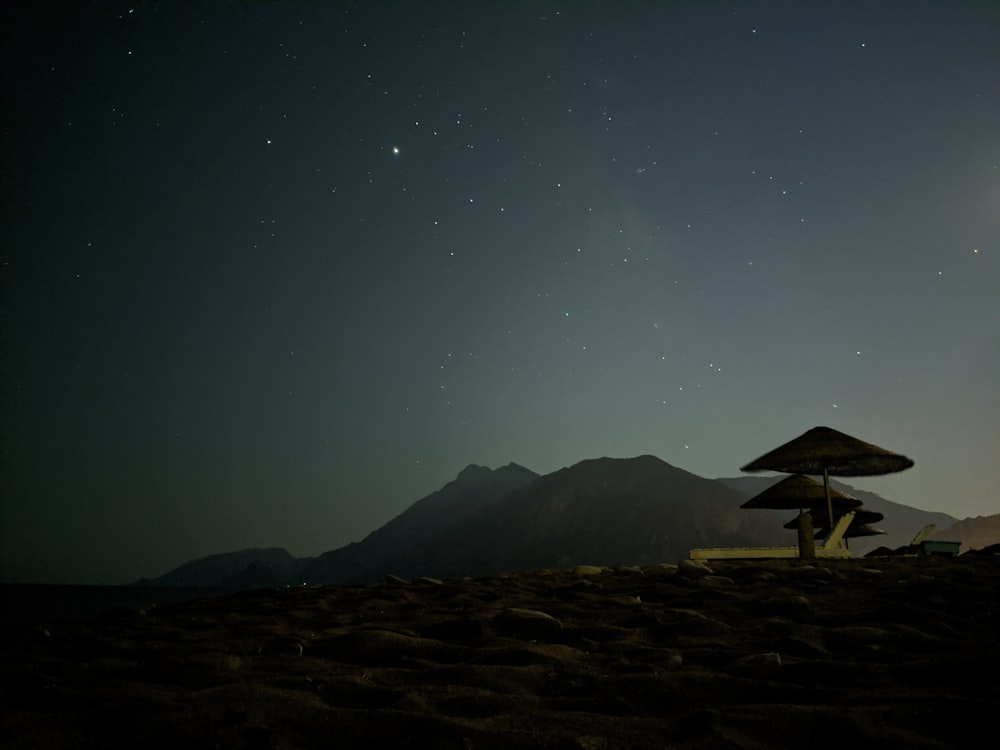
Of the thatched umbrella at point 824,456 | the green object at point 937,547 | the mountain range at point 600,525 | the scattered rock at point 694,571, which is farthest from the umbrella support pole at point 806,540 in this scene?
the mountain range at point 600,525

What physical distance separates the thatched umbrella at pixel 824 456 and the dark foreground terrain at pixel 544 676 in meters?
6.77

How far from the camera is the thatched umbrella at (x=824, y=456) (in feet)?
37.5

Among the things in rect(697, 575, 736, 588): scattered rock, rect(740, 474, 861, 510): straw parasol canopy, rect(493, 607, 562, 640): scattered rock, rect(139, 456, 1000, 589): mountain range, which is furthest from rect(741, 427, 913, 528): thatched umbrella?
rect(139, 456, 1000, 589): mountain range

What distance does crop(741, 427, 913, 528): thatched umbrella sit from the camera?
37.5ft

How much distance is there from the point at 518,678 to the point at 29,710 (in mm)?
2061

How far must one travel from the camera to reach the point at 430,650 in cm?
329

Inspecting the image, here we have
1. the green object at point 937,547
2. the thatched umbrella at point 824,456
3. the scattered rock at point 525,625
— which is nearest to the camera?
the scattered rock at point 525,625

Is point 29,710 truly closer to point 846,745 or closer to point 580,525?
point 846,745

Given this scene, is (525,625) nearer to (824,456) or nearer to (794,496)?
(824,456)

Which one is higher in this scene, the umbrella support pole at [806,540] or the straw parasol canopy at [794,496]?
the straw parasol canopy at [794,496]

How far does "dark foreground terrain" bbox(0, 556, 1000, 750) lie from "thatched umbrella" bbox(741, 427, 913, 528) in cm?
677

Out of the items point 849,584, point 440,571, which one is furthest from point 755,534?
point 849,584

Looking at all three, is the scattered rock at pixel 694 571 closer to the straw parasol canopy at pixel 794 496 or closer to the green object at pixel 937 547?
the straw parasol canopy at pixel 794 496

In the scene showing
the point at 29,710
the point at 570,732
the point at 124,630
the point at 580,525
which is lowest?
the point at 580,525
